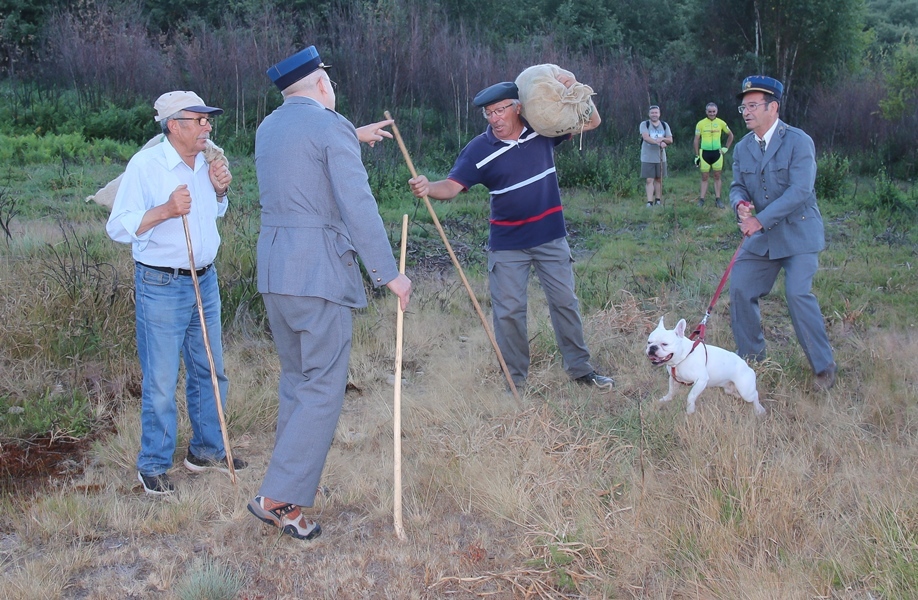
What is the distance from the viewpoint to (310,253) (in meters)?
3.90

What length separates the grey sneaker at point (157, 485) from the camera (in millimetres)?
4594

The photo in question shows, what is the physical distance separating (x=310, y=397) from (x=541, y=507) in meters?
1.23

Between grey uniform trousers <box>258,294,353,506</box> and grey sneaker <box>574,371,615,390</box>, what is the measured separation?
7.93ft

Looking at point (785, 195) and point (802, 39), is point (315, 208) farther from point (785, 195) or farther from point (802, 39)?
point (802, 39)

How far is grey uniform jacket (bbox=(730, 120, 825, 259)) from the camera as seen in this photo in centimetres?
553

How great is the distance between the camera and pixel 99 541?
4164 mm

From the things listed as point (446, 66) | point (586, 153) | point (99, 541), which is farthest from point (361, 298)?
point (446, 66)

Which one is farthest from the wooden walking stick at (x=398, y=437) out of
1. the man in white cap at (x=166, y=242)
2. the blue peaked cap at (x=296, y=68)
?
the man in white cap at (x=166, y=242)

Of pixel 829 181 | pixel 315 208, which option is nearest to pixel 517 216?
pixel 315 208

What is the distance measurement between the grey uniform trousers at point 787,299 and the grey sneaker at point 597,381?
0.91 meters

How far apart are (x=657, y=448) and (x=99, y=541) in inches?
110

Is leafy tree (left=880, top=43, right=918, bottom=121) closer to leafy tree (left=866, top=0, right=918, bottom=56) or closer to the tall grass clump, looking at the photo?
leafy tree (left=866, top=0, right=918, bottom=56)

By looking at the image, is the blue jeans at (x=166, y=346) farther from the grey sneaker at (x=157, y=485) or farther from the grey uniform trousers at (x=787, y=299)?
the grey uniform trousers at (x=787, y=299)

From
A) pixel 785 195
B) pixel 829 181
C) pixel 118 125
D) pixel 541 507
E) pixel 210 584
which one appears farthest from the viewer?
pixel 829 181
